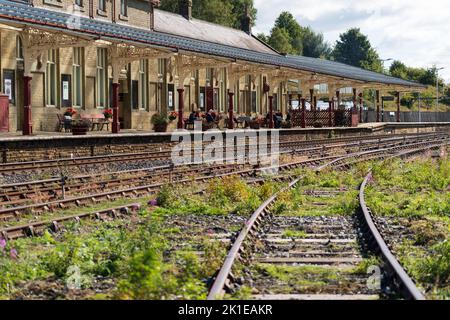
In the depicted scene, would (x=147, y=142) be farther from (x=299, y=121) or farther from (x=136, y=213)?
(x=299, y=121)

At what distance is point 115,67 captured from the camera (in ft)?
99.1

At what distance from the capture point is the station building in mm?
26578

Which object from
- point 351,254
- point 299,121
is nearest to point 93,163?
point 351,254

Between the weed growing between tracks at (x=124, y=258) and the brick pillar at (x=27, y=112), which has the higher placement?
the brick pillar at (x=27, y=112)

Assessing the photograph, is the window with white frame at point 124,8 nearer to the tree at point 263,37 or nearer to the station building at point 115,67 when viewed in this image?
the station building at point 115,67

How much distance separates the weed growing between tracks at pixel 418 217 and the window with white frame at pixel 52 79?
1447cm

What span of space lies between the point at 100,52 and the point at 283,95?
24.7 m

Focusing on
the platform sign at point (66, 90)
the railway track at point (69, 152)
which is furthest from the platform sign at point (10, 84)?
the railway track at point (69, 152)

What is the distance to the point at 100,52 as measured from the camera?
1379 inches

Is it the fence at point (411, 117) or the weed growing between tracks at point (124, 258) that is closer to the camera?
the weed growing between tracks at point (124, 258)

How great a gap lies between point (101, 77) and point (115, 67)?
496 centimetres

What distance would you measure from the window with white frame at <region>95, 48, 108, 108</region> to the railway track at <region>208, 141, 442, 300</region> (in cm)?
2337

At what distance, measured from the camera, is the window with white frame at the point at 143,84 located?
38.4m

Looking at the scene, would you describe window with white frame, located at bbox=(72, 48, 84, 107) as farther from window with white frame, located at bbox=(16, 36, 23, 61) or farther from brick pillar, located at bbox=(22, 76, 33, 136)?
brick pillar, located at bbox=(22, 76, 33, 136)
